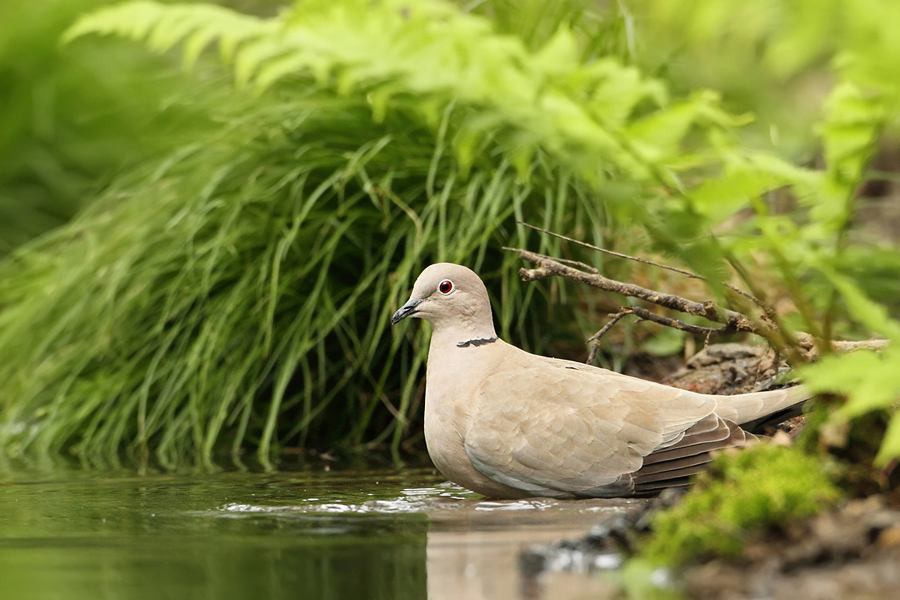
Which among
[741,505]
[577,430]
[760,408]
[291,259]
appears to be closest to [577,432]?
[577,430]

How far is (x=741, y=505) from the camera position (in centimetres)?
237

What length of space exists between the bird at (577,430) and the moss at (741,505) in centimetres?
87

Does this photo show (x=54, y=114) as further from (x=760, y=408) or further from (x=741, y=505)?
(x=741, y=505)

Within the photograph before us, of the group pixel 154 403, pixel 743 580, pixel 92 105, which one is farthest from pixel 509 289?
pixel 92 105

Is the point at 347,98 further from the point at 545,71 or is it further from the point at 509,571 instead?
the point at 509,571

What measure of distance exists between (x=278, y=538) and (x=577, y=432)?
1129 mm

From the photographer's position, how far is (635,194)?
293 centimetres

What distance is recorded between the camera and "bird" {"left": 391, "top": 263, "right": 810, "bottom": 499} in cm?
364

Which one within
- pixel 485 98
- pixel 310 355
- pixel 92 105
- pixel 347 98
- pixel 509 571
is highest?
pixel 92 105

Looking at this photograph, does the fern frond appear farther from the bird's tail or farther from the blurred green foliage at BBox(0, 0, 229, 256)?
the blurred green foliage at BBox(0, 0, 229, 256)

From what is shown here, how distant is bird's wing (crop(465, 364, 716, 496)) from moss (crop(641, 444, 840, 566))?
2.91 feet

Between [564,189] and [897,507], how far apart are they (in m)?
2.94

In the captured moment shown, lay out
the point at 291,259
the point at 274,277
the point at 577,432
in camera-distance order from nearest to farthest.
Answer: the point at 577,432 < the point at 274,277 < the point at 291,259

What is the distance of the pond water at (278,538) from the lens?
8.05 feet
